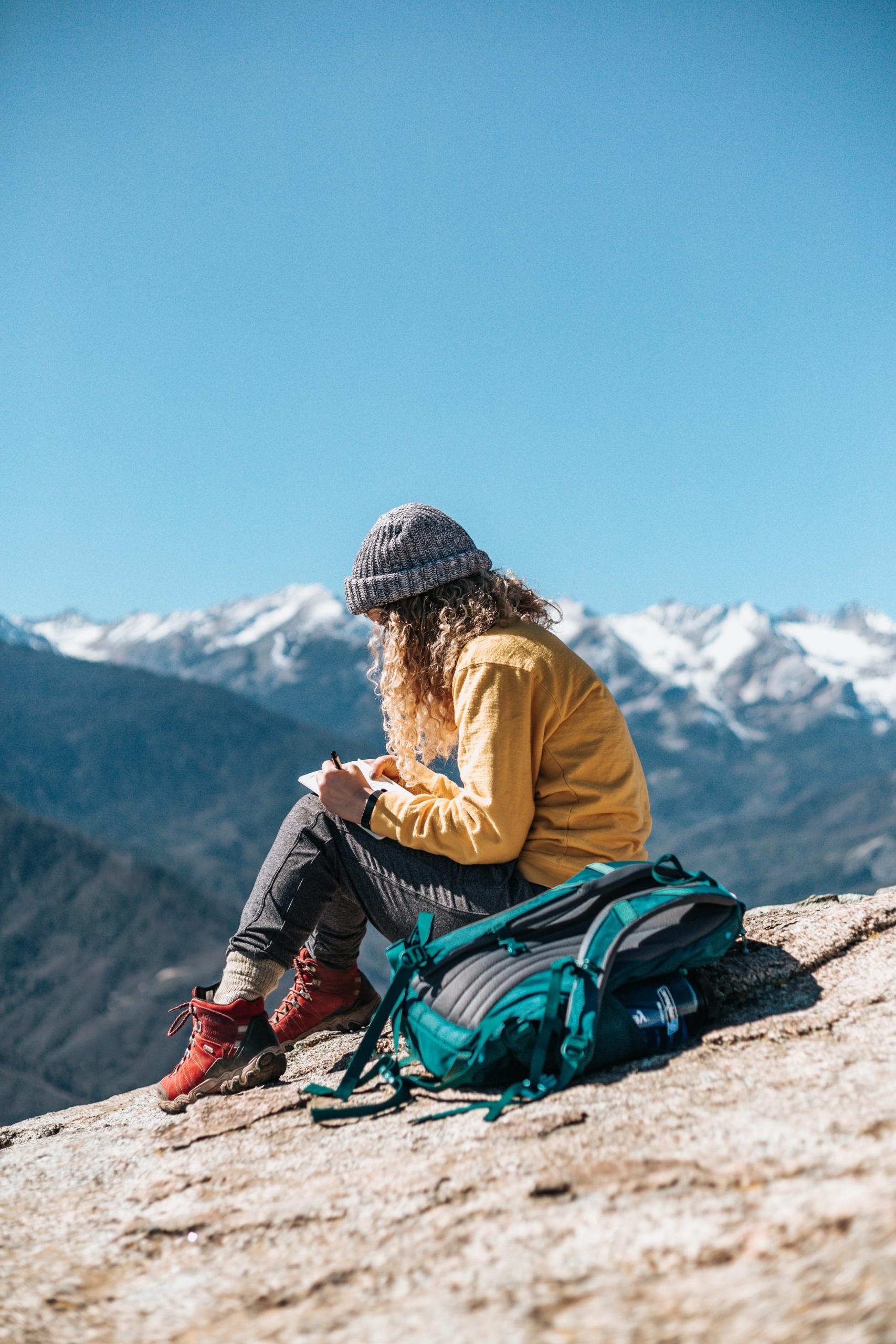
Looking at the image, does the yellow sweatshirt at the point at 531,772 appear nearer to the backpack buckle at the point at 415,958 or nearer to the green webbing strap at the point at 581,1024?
the backpack buckle at the point at 415,958

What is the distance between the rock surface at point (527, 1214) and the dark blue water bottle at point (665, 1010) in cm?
11

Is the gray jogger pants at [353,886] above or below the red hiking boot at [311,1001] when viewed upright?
above

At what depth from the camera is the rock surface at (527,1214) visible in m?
1.97

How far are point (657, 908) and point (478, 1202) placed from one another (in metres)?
1.27

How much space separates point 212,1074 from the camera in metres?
4.36

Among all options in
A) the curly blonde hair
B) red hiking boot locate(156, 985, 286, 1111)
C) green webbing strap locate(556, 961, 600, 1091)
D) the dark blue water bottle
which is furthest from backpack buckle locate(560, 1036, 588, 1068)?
red hiking boot locate(156, 985, 286, 1111)

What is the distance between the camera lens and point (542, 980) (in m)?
3.38

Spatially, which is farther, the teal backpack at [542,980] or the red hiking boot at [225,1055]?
the red hiking boot at [225,1055]

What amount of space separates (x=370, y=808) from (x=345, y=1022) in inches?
67.2

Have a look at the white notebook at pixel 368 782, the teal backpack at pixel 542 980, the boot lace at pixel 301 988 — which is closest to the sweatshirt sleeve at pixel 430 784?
the white notebook at pixel 368 782

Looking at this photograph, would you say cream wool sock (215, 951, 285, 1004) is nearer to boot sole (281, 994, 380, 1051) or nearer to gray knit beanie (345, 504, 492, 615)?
boot sole (281, 994, 380, 1051)

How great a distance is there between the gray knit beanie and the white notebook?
2.38 ft

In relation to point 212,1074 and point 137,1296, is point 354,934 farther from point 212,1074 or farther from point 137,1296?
point 137,1296

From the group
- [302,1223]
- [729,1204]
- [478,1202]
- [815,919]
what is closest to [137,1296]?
[302,1223]
